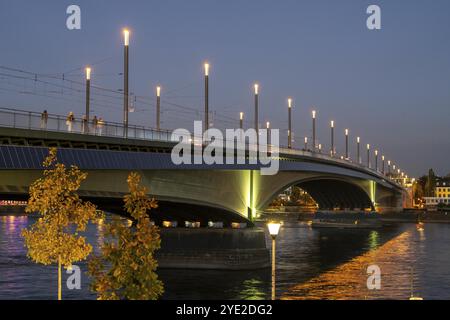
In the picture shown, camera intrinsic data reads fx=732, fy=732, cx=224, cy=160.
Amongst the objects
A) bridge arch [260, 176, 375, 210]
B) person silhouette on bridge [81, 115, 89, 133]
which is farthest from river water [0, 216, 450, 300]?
bridge arch [260, 176, 375, 210]

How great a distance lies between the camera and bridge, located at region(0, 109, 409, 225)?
1390 inches

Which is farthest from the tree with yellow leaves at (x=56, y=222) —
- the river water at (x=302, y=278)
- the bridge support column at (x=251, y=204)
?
the bridge support column at (x=251, y=204)

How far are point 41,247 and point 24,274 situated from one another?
84.5 feet

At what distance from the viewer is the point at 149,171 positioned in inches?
1911

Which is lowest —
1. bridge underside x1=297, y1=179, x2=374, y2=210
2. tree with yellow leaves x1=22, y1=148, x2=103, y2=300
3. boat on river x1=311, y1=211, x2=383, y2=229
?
boat on river x1=311, y1=211, x2=383, y2=229

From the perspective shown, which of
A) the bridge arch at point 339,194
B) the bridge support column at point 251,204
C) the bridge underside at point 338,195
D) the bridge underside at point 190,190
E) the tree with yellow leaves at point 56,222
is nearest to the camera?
the tree with yellow leaves at point 56,222

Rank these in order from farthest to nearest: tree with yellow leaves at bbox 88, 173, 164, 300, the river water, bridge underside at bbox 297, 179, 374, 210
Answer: bridge underside at bbox 297, 179, 374, 210 → the river water → tree with yellow leaves at bbox 88, 173, 164, 300

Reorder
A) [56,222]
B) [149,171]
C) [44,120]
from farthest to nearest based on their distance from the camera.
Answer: [149,171] < [44,120] < [56,222]

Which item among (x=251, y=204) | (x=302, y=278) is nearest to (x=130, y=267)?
(x=302, y=278)

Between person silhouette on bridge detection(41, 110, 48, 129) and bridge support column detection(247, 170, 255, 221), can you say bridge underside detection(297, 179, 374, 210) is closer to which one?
bridge support column detection(247, 170, 255, 221)

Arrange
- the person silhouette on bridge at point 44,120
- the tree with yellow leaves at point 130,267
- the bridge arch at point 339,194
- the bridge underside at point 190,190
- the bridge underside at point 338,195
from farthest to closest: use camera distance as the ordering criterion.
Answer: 1. the bridge underside at point 338,195
2. the bridge arch at point 339,194
3. the bridge underside at point 190,190
4. the person silhouette on bridge at point 44,120
5. the tree with yellow leaves at point 130,267

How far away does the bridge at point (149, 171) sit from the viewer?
3531 centimetres

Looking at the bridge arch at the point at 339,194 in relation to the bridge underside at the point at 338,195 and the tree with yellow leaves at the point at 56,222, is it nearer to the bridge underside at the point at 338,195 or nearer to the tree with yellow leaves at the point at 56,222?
the bridge underside at the point at 338,195

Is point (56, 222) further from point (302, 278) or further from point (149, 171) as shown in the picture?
point (302, 278)
